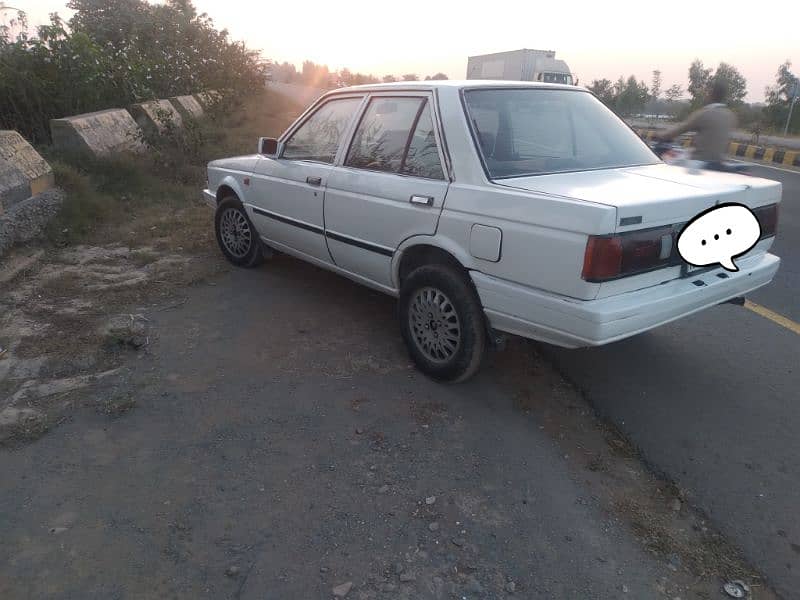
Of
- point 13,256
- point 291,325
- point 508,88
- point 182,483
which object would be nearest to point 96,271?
point 13,256

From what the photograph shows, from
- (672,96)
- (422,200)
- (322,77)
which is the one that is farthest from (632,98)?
(422,200)

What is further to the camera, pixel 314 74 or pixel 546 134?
pixel 314 74

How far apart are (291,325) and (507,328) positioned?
6.37 ft

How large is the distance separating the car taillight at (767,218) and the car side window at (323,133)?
265cm

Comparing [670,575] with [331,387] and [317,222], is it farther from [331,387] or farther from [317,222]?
[317,222]

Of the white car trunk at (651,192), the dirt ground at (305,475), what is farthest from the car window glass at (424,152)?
the dirt ground at (305,475)

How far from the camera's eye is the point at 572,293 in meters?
2.96

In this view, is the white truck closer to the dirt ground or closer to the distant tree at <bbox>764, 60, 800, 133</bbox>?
the distant tree at <bbox>764, 60, 800, 133</bbox>

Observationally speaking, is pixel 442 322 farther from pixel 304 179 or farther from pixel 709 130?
pixel 709 130

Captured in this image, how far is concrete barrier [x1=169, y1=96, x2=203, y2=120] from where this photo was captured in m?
12.2

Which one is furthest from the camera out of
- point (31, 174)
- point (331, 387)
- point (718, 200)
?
point (31, 174)

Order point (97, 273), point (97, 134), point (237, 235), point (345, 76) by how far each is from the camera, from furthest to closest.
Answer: point (345, 76)
point (97, 134)
point (237, 235)
point (97, 273)

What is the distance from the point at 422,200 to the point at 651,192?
124cm

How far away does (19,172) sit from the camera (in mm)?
6266
